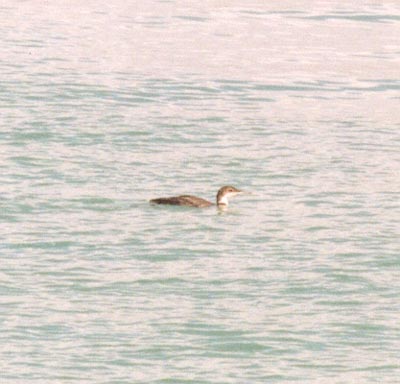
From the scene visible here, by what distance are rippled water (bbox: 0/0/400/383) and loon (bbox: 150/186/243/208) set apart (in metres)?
0.19

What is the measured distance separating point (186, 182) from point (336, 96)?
400 inches

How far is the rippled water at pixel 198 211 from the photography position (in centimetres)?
2281

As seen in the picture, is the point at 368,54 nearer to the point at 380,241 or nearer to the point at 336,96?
the point at 336,96

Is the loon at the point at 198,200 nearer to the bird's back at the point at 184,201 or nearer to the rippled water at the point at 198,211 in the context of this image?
the bird's back at the point at 184,201

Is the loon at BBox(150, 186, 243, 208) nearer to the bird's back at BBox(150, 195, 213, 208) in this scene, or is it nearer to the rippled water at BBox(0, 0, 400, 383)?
the bird's back at BBox(150, 195, 213, 208)

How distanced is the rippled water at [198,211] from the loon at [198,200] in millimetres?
188

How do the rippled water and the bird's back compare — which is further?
the bird's back

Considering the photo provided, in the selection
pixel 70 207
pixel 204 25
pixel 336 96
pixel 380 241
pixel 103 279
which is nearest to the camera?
pixel 103 279

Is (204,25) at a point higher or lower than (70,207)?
higher

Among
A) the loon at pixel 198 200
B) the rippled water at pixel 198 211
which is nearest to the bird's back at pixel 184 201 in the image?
the loon at pixel 198 200

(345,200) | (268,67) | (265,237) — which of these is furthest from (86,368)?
(268,67)

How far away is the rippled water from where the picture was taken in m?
22.8

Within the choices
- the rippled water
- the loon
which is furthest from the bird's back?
the rippled water

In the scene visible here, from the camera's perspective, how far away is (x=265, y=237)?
93.6 ft
